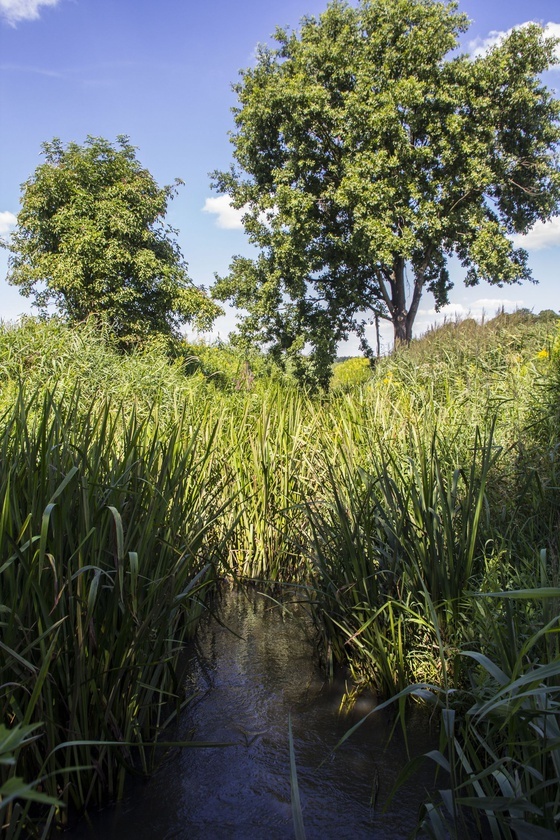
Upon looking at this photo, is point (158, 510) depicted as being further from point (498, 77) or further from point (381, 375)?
point (498, 77)

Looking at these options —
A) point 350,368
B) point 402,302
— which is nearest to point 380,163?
point 402,302

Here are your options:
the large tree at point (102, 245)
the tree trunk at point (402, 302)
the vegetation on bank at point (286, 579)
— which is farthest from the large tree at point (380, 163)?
the vegetation on bank at point (286, 579)

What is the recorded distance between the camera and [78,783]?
2.12 metres

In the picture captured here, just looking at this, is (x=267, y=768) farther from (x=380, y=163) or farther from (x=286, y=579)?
(x=380, y=163)

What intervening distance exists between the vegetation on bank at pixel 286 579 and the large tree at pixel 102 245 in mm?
13257

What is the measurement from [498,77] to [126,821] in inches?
844

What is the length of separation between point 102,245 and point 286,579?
14.4 m

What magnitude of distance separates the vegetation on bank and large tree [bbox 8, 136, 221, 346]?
13.3m

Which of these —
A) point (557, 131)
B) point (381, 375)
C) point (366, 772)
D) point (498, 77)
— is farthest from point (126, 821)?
point (557, 131)

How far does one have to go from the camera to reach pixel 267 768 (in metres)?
2.60

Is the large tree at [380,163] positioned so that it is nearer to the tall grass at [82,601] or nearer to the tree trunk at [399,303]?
the tree trunk at [399,303]

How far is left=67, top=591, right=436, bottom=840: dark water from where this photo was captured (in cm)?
223

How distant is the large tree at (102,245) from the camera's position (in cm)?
1714

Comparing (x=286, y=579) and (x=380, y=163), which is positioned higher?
(x=380, y=163)
